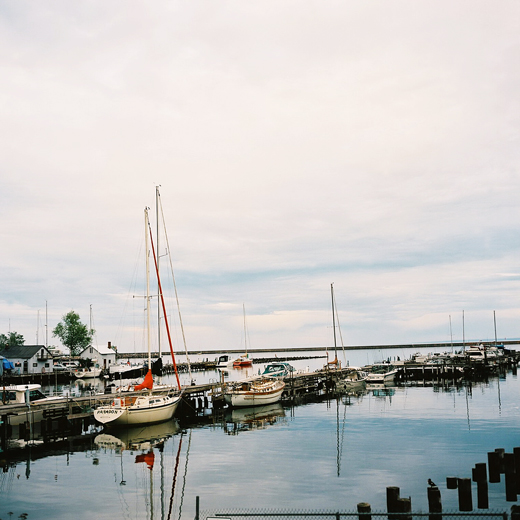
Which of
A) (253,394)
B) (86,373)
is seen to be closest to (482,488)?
(253,394)

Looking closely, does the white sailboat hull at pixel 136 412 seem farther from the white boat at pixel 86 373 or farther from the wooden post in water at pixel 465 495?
the white boat at pixel 86 373

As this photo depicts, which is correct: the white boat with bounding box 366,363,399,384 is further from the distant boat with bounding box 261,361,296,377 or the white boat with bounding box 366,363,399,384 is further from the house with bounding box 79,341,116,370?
the house with bounding box 79,341,116,370

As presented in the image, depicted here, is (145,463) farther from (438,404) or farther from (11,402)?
(438,404)

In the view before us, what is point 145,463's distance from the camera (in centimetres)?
3450

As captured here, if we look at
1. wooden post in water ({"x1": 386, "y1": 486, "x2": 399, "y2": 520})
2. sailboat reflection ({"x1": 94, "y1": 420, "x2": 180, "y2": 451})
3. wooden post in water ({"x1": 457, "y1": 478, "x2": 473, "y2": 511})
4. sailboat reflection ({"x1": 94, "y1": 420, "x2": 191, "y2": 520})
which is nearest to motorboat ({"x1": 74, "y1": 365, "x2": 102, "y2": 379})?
sailboat reflection ({"x1": 94, "y1": 420, "x2": 191, "y2": 520})

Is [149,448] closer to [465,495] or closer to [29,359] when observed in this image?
[465,495]

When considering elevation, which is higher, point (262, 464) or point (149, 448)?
point (262, 464)

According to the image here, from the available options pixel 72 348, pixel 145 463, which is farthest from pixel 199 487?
pixel 72 348

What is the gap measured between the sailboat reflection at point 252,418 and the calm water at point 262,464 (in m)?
0.20

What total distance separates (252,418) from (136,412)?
1386 cm

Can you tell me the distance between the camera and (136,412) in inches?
1791

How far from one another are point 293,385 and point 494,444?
39.8 m

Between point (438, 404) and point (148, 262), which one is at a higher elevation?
point (148, 262)

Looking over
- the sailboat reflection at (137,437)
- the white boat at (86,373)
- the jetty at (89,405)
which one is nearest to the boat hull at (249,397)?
the jetty at (89,405)
